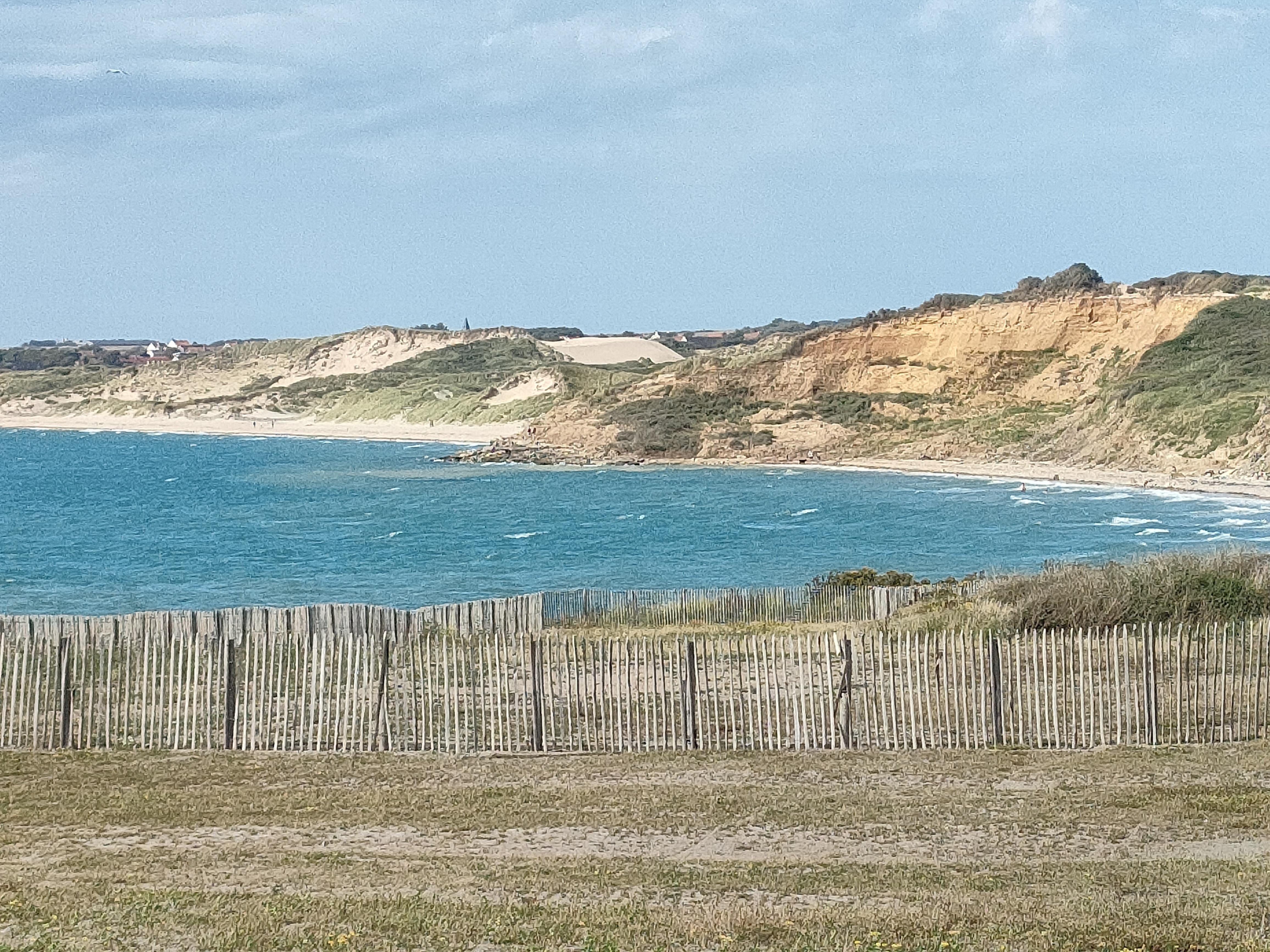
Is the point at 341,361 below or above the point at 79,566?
above

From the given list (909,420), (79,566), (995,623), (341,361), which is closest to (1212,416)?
(909,420)

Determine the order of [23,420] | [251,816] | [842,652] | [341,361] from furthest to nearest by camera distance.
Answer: [341,361] → [23,420] → [842,652] → [251,816]

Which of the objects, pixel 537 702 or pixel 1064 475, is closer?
pixel 537 702

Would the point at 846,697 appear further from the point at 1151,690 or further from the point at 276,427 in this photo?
the point at 276,427

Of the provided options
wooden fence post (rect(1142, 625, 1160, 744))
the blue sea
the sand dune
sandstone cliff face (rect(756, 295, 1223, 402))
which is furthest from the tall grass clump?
the sand dune

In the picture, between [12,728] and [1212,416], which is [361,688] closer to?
[12,728]

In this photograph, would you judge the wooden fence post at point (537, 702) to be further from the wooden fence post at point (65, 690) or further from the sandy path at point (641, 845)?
the wooden fence post at point (65, 690)

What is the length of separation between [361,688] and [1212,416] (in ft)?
215

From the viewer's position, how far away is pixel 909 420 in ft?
306

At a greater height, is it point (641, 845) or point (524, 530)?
point (641, 845)

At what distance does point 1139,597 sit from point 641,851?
38.3ft

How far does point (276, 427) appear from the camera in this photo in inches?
5832

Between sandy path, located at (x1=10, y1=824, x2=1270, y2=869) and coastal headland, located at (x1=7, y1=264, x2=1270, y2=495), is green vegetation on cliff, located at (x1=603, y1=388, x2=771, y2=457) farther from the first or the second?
sandy path, located at (x1=10, y1=824, x2=1270, y2=869)

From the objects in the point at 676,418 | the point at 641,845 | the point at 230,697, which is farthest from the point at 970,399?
the point at 641,845
